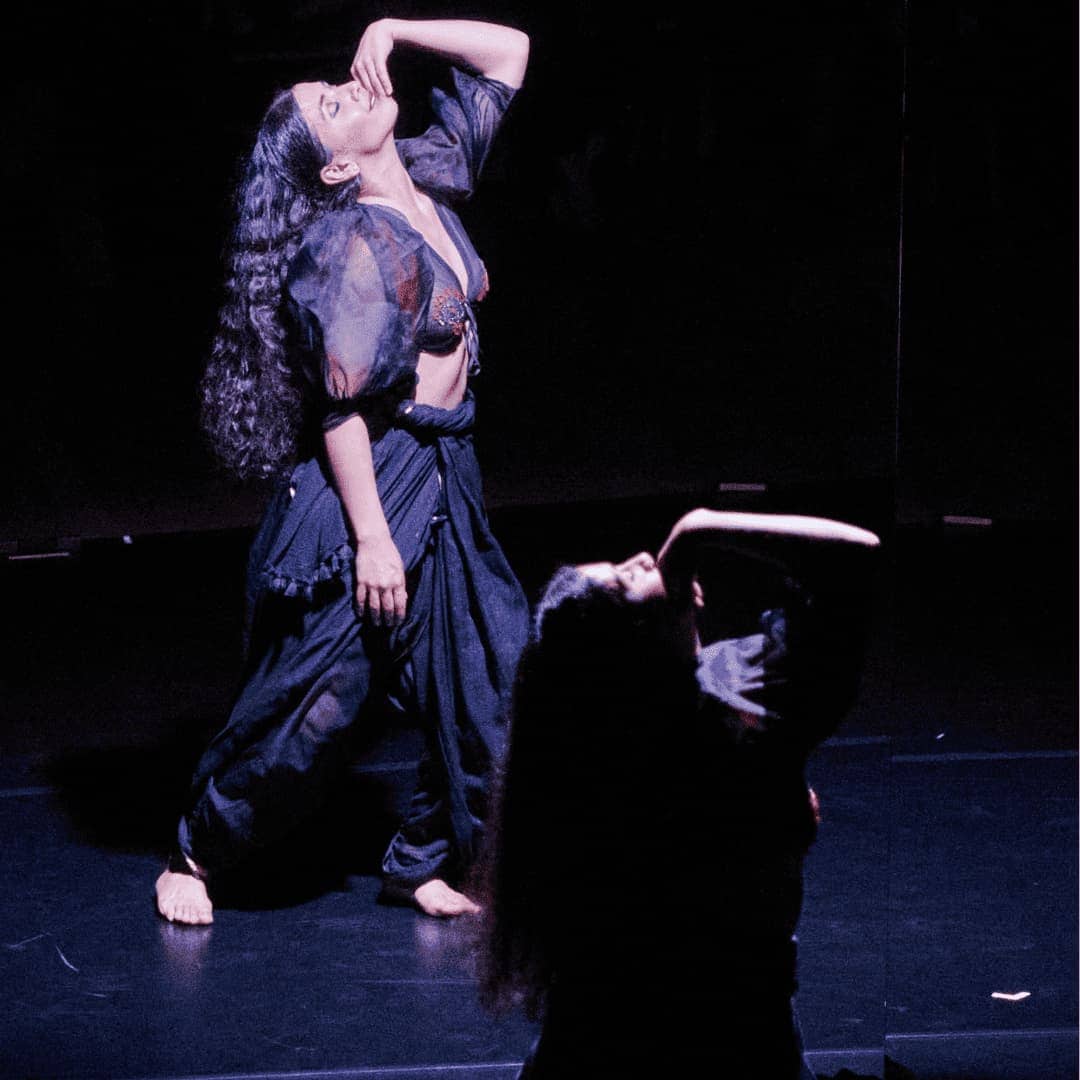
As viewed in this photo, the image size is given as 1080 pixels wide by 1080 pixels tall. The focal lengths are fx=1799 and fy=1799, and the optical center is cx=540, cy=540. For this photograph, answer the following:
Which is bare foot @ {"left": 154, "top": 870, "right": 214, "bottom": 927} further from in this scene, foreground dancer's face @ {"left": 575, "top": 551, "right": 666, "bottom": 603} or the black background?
foreground dancer's face @ {"left": 575, "top": 551, "right": 666, "bottom": 603}

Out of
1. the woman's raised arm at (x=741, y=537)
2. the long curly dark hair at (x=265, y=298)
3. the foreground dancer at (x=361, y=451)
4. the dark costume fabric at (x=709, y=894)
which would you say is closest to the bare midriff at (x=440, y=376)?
the foreground dancer at (x=361, y=451)

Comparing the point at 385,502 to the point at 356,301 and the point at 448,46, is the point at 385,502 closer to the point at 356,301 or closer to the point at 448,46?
the point at 356,301

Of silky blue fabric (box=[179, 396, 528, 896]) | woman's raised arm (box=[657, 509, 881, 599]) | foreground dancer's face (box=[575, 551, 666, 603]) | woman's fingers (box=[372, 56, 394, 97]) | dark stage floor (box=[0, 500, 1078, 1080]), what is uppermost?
woman's fingers (box=[372, 56, 394, 97])

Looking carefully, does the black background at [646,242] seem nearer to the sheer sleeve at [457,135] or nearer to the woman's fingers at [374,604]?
the sheer sleeve at [457,135]

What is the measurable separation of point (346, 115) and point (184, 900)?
52.1 inches

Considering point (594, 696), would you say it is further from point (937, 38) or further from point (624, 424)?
point (624, 424)

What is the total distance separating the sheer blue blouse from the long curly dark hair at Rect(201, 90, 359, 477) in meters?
0.08

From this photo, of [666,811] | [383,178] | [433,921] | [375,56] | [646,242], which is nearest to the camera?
[666,811]

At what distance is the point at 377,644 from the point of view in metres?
2.95

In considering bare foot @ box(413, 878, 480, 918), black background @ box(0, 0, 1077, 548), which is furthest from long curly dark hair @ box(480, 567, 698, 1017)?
bare foot @ box(413, 878, 480, 918)

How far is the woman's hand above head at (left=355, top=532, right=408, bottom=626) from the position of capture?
9.41ft

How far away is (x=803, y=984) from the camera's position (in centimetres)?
270

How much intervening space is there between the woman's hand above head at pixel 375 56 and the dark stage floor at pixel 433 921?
2.97 feet

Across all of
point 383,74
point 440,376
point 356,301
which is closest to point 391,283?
point 356,301
